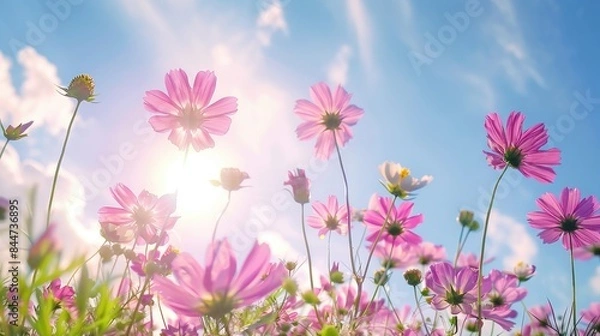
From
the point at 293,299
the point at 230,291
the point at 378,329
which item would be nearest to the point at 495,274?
the point at 378,329

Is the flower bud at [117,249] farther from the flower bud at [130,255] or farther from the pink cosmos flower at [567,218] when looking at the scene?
the pink cosmos flower at [567,218]

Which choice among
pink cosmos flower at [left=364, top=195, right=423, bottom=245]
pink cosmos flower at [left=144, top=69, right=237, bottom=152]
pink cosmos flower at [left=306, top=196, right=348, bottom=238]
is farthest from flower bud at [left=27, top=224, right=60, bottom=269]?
pink cosmos flower at [left=306, top=196, right=348, bottom=238]

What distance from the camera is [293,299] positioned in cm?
136

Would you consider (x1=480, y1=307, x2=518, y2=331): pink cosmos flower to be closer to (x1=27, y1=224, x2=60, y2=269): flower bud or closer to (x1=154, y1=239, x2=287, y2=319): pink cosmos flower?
(x1=154, y1=239, x2=287, y2=319): pink cosmos flower

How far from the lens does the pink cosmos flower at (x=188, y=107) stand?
118 cm

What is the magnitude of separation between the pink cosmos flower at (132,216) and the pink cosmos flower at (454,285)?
62cm

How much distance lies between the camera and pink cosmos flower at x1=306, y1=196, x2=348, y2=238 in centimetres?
173

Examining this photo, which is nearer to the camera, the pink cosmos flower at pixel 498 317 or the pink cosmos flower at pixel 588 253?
the pink cosmos flower at pixel 498 317

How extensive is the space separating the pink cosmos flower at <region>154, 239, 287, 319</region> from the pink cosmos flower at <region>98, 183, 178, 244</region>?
1.80 feet

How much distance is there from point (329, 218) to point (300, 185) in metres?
0.34

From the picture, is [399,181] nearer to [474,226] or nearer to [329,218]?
[329,218]

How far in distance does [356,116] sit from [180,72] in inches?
23.3

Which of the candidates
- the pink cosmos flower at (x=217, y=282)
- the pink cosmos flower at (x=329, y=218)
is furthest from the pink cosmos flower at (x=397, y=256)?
the pink cosmos flower at (x=217, y=282)

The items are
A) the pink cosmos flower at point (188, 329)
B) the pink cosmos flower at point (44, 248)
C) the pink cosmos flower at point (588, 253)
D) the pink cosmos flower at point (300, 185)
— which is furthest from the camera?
the pink cosmos flower at point (588, 253)
